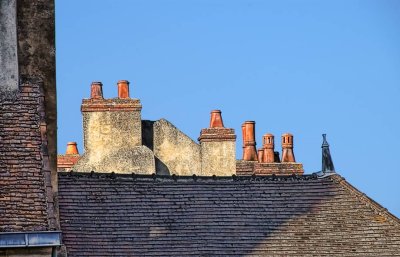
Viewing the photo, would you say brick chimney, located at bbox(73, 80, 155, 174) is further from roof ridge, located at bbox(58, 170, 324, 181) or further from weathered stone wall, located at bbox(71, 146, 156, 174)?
roof ridge, located at bbox(58, 170, 324, 181)

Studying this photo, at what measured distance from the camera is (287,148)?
2271 inches

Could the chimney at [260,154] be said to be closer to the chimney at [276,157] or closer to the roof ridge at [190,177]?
the chimney at [276,157]

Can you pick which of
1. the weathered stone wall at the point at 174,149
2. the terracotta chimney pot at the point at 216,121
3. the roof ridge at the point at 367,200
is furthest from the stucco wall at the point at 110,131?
the roof ridge at the point at 367,200

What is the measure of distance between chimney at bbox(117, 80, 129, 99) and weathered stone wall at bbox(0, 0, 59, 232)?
16943mm

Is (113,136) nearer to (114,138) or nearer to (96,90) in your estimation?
(114,138)

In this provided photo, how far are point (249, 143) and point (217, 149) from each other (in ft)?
13.2

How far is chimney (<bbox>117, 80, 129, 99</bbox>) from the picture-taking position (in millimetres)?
53844

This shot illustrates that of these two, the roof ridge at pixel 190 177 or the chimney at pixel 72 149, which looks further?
the chimney at pixel 72 149

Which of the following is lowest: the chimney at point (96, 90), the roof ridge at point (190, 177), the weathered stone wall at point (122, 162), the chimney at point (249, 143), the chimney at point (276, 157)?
the roof ridge at point (190, 177)

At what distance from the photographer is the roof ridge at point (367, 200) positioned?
4250 cm

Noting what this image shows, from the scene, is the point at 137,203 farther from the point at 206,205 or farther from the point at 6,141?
the point at 6,141

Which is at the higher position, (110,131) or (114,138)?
(110,131)

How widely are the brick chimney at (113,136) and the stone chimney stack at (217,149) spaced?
2.22 meters

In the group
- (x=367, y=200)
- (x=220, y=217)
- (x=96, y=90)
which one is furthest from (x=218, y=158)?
(x=220, y=217)
